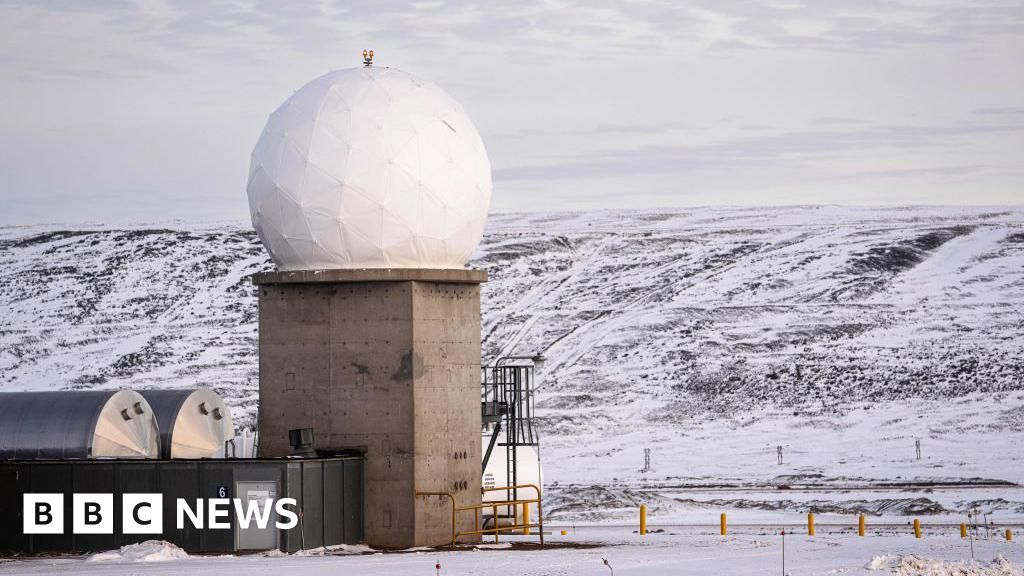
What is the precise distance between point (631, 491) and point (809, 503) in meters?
5.69

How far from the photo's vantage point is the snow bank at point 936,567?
26.4 m

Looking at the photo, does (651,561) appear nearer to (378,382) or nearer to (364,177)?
(378,382)

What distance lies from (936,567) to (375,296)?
1345 centimetres

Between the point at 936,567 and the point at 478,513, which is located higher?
the point at 478,513

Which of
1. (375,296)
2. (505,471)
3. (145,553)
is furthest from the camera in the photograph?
(505,471)

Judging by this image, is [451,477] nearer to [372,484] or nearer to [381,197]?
[372,484]

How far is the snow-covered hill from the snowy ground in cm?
1626

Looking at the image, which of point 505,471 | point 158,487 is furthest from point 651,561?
point 505,471

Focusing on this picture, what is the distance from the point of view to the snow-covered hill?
63938mm

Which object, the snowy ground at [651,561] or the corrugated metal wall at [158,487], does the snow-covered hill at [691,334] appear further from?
the corrugated metal wall at [158,487]

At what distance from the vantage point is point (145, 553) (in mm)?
30875

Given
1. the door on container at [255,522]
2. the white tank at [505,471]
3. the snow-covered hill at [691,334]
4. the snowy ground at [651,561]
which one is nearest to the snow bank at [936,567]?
the snowy ground at [651,561]

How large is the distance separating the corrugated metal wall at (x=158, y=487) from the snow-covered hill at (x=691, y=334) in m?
18.7

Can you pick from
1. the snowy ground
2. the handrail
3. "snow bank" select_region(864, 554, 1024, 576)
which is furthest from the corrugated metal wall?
"snow bank" select_region(864, 554, 1024, 576)
